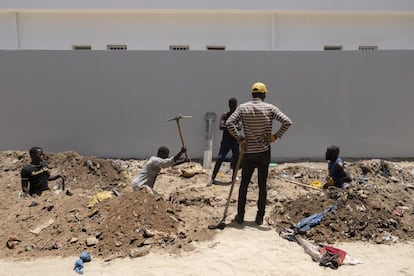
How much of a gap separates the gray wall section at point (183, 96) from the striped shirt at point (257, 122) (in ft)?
13.6

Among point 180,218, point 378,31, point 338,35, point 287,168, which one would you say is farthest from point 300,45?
point 180,218

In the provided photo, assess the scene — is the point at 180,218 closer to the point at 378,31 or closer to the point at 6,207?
the point at 6,207

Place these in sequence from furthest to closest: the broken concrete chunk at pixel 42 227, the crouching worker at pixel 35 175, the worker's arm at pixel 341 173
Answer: the worker's arm at pixel 341 173 → the crouching worker at pixel 35 175 → the broken concrete chunk at pixel 42 227

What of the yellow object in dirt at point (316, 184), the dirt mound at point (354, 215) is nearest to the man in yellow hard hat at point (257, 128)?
the dirt mound at point (354, 215)

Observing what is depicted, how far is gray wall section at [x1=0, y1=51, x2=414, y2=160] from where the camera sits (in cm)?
890

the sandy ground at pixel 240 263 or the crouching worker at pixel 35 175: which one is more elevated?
the crouching worker at pixel 35 175

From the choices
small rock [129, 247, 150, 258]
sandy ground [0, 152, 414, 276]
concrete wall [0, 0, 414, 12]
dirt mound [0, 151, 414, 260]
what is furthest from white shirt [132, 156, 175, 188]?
concrete wall [0, 0, 414, 12]

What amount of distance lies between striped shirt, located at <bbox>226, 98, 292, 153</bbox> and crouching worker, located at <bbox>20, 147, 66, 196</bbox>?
9.47 ft

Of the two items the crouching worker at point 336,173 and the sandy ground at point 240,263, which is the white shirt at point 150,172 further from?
the crouching worker at point 336,173

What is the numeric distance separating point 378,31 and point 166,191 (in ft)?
33.2

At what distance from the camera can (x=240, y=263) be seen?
4004 mm

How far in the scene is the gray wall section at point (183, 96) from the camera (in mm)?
8898

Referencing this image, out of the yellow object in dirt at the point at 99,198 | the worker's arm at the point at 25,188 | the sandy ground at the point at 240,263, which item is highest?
the worker's arm at the point at 25,188

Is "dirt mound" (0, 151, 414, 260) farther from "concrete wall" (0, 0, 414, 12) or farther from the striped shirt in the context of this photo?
"concrete wall" (0, 0, 414, 12)
